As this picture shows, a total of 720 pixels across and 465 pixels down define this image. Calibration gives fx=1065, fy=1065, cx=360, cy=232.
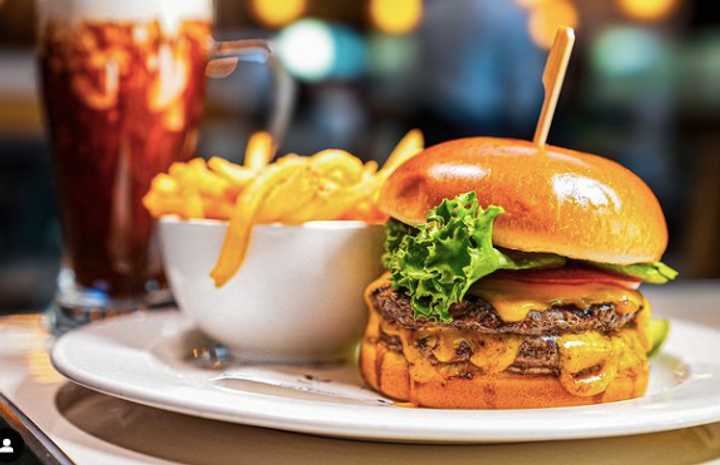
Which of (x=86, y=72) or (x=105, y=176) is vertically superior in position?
(x=86, y=72)

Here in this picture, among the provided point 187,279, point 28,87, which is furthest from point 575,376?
point 28,87

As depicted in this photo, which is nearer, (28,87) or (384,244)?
(384,244)

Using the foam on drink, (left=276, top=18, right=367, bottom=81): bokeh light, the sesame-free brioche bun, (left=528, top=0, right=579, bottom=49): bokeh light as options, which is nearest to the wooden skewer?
the sesame-free brioche bun

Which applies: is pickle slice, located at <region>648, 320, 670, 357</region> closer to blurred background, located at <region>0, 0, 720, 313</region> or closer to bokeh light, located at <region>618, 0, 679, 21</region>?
blurred background, located at <region>0, 0, 720, 313</region>

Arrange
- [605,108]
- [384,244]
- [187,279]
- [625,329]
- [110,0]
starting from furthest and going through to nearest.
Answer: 1. [605,108]
2. [110,0]
3. [187,279]
4. [384,244]
5. [625,329]

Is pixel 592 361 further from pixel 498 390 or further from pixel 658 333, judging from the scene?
pixel 658 333

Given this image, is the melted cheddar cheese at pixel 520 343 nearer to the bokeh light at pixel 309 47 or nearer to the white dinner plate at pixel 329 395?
the white dinner plate at pixel 329 395

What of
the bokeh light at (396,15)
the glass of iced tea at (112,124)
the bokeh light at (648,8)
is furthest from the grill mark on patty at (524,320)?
the bokeh light at (648,8)

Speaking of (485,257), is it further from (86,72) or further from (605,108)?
(605,108)
